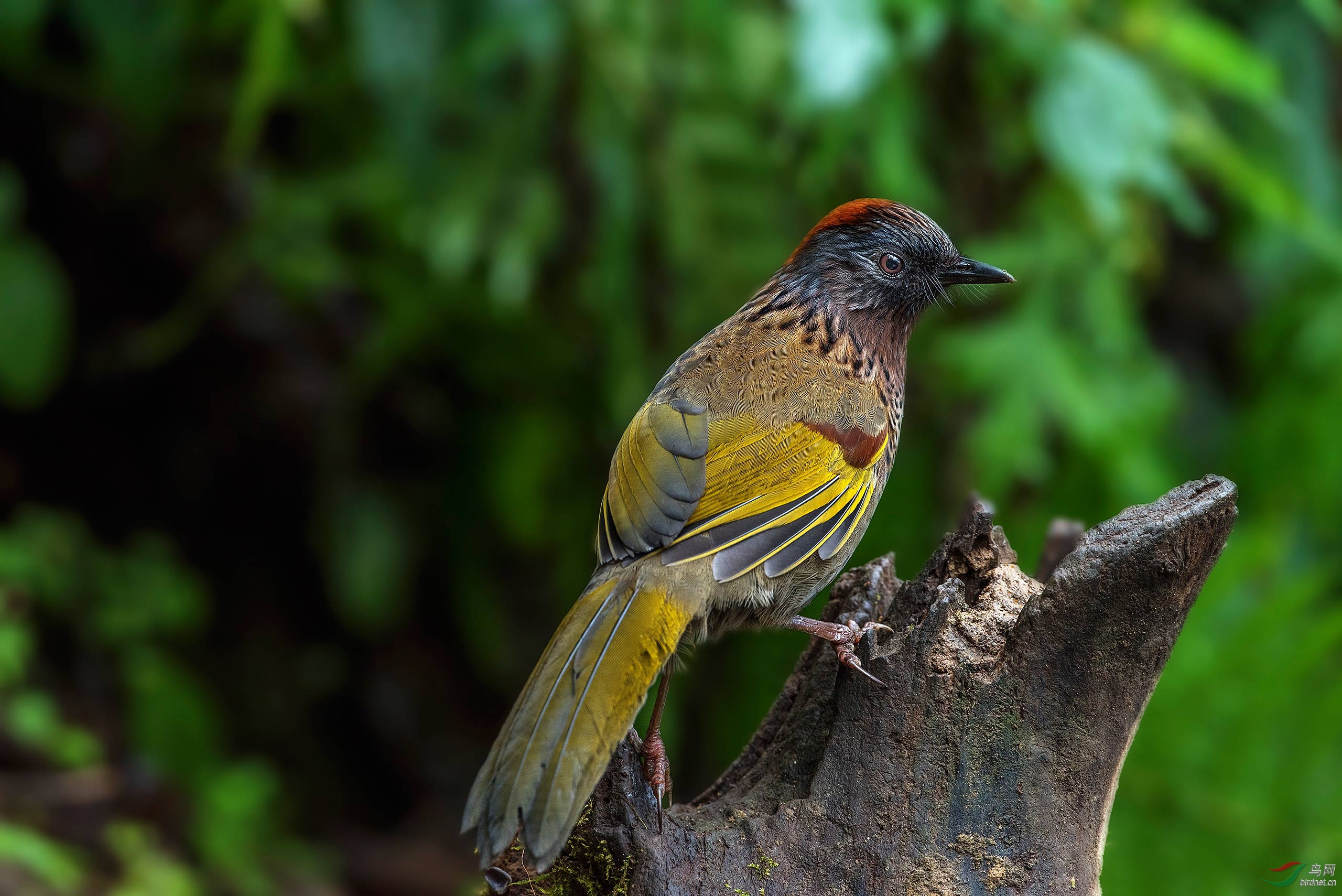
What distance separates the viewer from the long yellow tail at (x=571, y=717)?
89.7 inches

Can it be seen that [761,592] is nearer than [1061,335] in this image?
Yes

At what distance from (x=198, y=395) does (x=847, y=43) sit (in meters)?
4.17

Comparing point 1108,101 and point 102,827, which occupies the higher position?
point 1108,101

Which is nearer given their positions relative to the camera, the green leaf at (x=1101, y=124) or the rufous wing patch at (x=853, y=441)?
the rufous wing patch at (x=853, y=441)

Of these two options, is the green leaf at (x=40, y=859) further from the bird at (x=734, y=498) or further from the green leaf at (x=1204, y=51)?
the green leaf at (x=1204, y=51)

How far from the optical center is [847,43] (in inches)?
153

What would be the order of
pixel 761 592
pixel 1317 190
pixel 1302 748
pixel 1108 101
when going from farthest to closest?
pixel 1317 190 < pixel 1302 748 < pixel 1108 101 < pixel 761 592

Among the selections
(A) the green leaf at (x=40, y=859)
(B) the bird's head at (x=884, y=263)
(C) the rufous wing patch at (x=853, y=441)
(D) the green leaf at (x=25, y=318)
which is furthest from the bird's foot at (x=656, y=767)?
(D) the green leaf at (x=25, y=318)

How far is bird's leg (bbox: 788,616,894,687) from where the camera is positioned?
8.61 ft

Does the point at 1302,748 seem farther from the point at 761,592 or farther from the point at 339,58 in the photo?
the point at 339,58

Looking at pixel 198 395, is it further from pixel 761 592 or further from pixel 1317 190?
pixel 1317 190

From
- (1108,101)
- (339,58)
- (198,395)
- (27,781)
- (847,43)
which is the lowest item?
(27,781)

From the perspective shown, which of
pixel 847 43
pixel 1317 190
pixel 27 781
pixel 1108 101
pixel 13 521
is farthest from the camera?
pixel 13 521

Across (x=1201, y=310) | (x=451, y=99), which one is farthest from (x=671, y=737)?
(x=1201, y=310)
